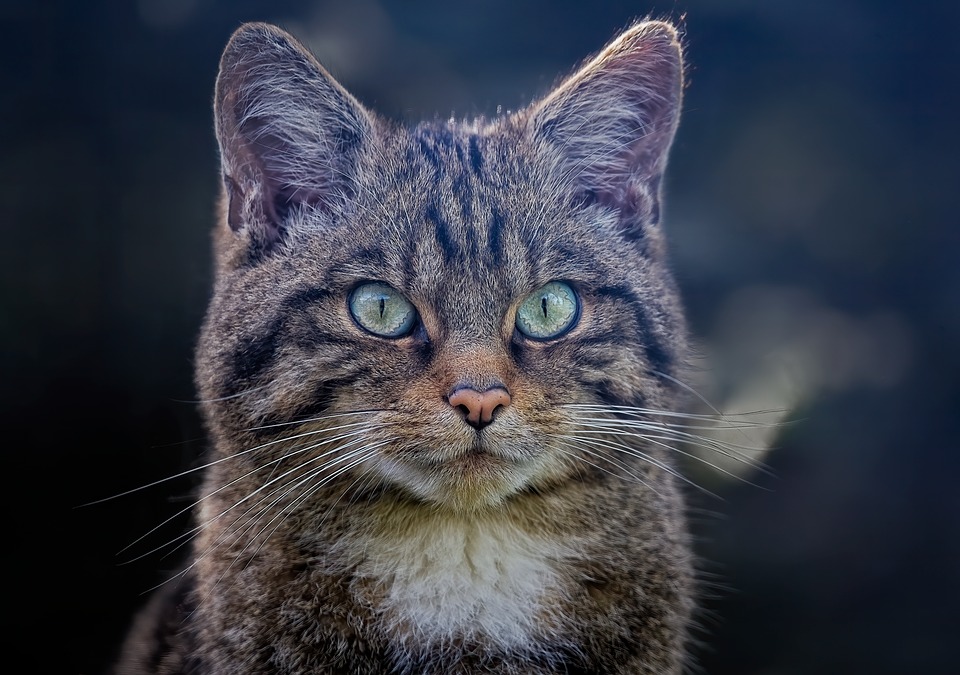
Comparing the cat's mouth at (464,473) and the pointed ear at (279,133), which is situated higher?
the pointed ear at (279,133)

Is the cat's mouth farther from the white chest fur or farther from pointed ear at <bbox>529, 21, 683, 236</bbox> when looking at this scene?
pointed ear at <bbox>529, 21, 683, 236</bbox>

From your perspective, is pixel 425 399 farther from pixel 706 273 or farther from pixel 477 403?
pixel 706 273

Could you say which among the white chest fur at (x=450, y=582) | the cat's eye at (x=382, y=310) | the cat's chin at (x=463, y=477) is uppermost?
the cat's eye at (x=382, y=310)

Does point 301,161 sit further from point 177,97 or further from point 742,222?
point 742,222

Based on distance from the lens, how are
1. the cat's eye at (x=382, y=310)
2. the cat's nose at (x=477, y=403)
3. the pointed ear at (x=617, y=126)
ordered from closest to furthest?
1. the cat's nose at (x=477, y=403)
2. the cat's eye at (x=382, y=310)
3. the pointed ear at (x=617, y=126)

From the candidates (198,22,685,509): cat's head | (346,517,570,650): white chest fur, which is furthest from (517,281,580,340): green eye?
(346,517,570,650): white chest fur

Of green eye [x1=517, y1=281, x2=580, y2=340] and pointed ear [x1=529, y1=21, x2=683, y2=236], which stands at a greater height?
pointed ear [x1=529, y1=21, x2=683, y2=236]

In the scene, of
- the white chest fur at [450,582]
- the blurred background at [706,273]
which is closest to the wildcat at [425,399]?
the white chest fur at [450,582]

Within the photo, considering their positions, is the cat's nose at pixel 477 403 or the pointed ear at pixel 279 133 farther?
the pointed ear at pixel 279 133

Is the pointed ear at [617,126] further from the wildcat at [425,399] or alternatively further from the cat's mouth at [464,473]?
the cat's mouth at [464,473]
